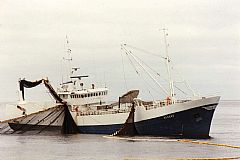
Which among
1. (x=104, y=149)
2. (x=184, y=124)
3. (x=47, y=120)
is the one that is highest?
(x=47, y=120)

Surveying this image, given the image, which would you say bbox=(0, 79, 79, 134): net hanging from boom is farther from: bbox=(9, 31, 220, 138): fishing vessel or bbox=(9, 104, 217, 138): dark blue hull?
bbox=(9, 104, 217, 138): dark blue hull

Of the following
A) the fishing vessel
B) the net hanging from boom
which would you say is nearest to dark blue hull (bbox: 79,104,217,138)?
the fishing vessel

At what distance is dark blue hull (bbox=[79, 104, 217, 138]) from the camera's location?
57.1m

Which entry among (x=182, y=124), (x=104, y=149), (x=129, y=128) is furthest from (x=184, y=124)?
(x=104, y=149)

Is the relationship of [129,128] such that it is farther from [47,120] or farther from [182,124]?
[47,120]

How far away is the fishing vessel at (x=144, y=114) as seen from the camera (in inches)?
2245

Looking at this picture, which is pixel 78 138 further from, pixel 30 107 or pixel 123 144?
pixel 30 107

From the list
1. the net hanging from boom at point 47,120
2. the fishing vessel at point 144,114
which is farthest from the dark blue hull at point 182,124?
the net hanging from boom at point 47,120

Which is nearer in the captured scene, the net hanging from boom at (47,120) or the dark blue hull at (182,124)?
the dark blue hull at (182,124)

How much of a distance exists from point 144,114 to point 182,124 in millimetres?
4761

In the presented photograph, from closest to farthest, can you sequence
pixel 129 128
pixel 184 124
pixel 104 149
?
pixel 104 149 → pixel 184 124 → pixel 129 128

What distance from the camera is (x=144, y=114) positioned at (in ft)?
195

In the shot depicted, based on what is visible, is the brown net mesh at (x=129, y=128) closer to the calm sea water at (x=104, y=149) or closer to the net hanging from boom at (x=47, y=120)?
the calm sea water at (x=104, y=149)

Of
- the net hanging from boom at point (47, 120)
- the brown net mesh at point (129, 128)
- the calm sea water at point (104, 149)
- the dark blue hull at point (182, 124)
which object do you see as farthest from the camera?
the net hanging from boom at point (47, 120)
